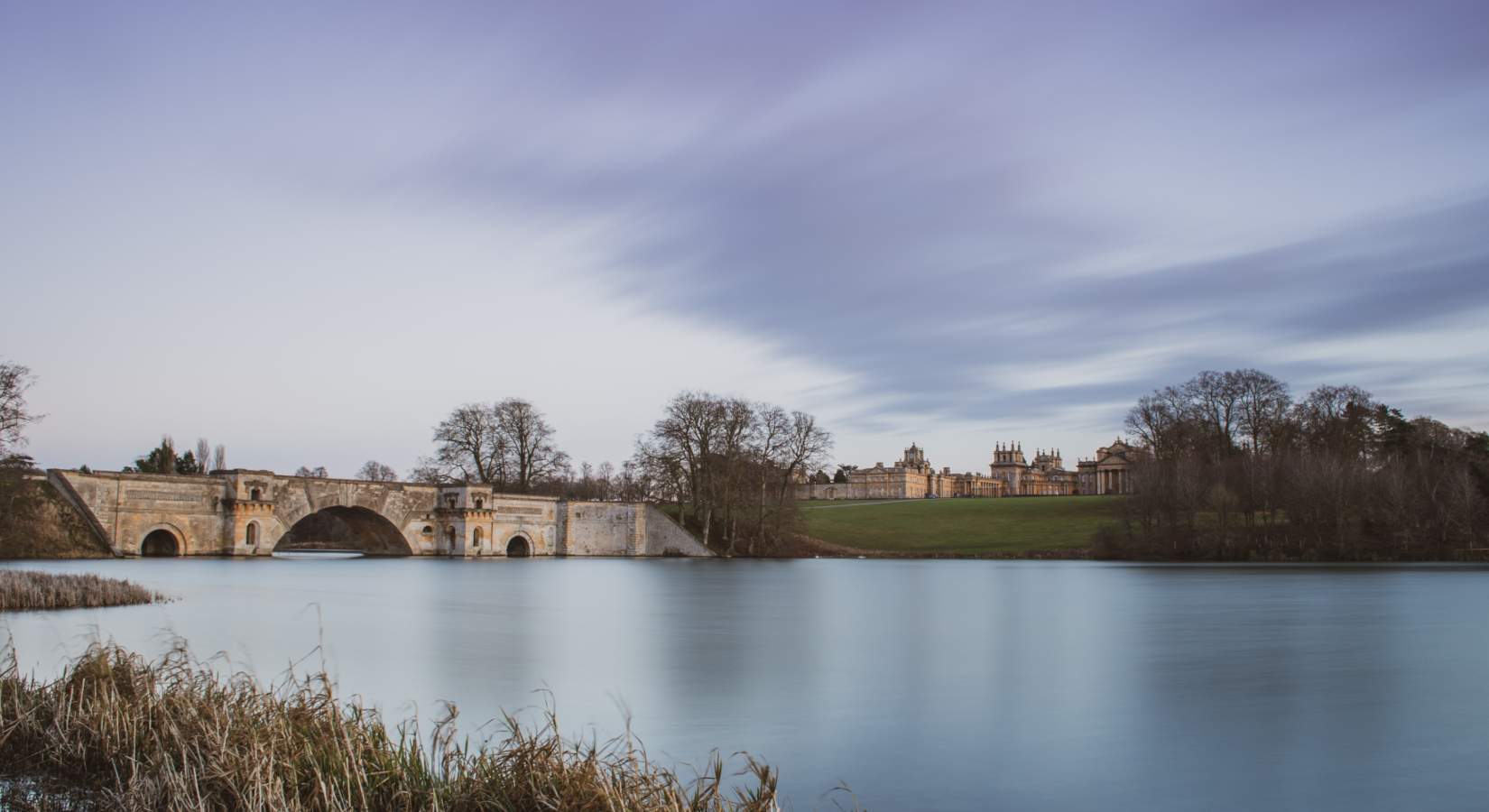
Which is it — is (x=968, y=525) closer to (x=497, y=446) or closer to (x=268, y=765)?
(x=497, y=446)

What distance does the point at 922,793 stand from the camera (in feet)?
22.6

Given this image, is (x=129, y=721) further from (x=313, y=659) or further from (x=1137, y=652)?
(x=1137, y=652)

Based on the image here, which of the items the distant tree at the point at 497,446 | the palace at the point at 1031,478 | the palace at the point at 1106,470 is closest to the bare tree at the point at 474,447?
the distant tree at the point at 497,446

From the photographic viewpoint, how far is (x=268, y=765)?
17.0 feet

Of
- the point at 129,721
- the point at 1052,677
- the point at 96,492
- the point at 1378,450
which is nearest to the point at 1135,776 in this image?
the point at 1052,677

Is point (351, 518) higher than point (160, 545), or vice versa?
point (351, 518)

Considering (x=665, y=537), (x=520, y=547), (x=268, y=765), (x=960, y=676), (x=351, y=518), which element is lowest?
(x=520, y=547)

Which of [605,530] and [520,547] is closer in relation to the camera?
[520,547]

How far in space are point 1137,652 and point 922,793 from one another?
338 inches

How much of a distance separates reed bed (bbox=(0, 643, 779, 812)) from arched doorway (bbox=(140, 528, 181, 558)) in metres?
37.7

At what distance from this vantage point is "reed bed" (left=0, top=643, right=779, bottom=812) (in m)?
4.89

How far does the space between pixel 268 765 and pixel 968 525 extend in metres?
62.1

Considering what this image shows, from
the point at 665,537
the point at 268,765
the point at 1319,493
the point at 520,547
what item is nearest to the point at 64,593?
the point at 268,765

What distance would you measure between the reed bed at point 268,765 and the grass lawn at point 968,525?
1967 inches
